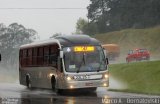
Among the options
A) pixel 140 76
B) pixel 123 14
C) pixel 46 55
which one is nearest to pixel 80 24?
pixel 123 14

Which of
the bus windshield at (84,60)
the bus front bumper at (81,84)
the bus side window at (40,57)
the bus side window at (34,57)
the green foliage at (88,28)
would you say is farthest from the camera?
the green foliage at (88,28)

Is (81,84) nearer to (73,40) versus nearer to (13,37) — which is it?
(73,40)

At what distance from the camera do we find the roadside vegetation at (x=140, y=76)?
3135cm

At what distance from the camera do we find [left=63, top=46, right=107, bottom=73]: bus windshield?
81.8 feet

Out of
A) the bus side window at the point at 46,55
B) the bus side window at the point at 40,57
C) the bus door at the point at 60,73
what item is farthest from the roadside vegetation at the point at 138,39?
the bus door at the point at 60,73

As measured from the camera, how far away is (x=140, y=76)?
1372 inches

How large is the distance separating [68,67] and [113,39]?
3117 inches

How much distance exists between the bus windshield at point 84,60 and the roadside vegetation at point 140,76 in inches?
172

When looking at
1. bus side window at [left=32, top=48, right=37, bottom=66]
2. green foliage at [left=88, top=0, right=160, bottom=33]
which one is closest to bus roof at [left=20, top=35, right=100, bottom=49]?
bus side window at [left=32, top=48, right=37, bottom=66]

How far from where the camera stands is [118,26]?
116 meters

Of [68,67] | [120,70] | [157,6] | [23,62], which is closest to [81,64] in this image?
[68,67]

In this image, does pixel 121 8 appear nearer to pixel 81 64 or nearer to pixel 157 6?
pixel 157 6

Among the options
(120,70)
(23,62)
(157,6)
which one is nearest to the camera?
(23,62)

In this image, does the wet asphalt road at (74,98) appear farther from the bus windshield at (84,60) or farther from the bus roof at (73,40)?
the bus roof at (73,40)
